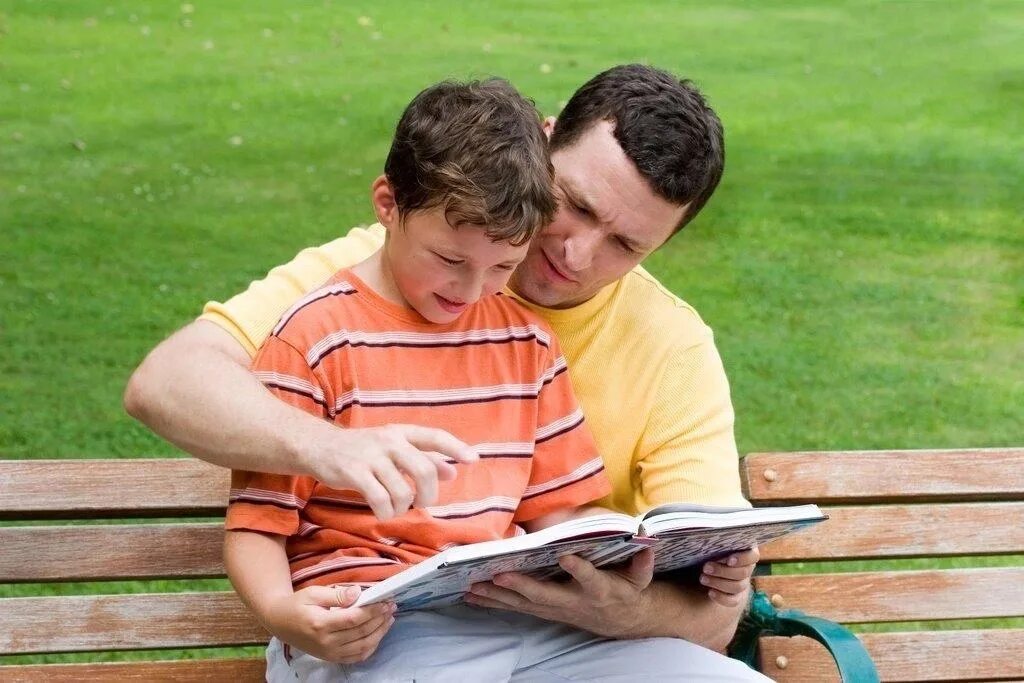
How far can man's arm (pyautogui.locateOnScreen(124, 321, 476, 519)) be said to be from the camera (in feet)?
5.99

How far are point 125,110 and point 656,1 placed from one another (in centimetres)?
290

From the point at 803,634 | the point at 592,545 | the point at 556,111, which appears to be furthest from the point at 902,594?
the point at 556,111

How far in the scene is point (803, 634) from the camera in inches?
105

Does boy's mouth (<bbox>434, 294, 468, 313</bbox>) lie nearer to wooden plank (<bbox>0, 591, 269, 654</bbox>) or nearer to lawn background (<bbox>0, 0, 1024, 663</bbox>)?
wooden plank (<bbox>0, 591, 269, 654</bbox>)

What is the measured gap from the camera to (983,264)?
6438mm

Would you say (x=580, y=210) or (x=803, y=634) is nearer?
(x=580, y=210)

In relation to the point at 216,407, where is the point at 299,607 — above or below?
below

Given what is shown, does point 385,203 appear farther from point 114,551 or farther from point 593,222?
point 114,551

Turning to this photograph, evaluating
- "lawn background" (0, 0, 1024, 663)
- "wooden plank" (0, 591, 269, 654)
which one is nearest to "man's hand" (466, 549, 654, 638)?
"wooden plank" (0, 591, 269, 654)

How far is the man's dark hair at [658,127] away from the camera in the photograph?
251 cm

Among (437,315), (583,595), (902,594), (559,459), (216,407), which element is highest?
(437,315)

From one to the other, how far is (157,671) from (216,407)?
89 centimetres

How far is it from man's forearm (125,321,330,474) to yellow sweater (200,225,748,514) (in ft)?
0.73

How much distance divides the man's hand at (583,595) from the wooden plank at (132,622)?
2.36ft
